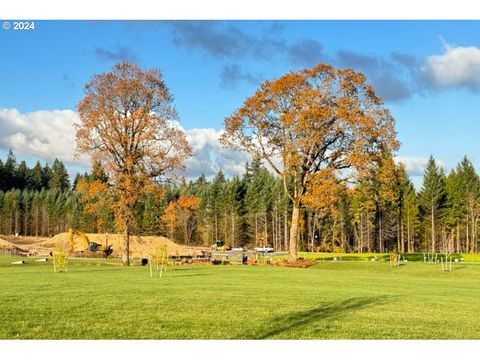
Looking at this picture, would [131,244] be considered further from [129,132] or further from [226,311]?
[226,311]

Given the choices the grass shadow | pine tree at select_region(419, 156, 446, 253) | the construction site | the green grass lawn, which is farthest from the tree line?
the grass shadow

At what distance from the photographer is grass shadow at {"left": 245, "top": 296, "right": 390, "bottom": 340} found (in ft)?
37.3

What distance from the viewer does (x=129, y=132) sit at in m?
35.0

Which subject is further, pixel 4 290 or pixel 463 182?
pixel 463 182

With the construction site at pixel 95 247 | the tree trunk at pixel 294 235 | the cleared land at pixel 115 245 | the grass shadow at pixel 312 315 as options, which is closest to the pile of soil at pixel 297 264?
the tree trunk at pixel 294 235

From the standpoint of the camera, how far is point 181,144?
115 ft

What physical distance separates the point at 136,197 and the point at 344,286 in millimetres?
17227

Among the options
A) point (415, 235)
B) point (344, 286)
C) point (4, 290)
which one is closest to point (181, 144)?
point (344, 286)

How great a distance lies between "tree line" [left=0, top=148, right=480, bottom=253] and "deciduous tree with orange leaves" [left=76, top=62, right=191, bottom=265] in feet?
86.3

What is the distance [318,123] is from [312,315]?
24056 mm

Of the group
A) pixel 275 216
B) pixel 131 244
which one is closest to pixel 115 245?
pixel 131 244

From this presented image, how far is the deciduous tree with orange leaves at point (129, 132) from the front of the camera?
3403 centimetres

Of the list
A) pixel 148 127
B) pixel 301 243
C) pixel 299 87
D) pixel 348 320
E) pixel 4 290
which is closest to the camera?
pixel 348 320

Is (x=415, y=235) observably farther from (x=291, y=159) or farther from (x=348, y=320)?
(x=348, y=320)
